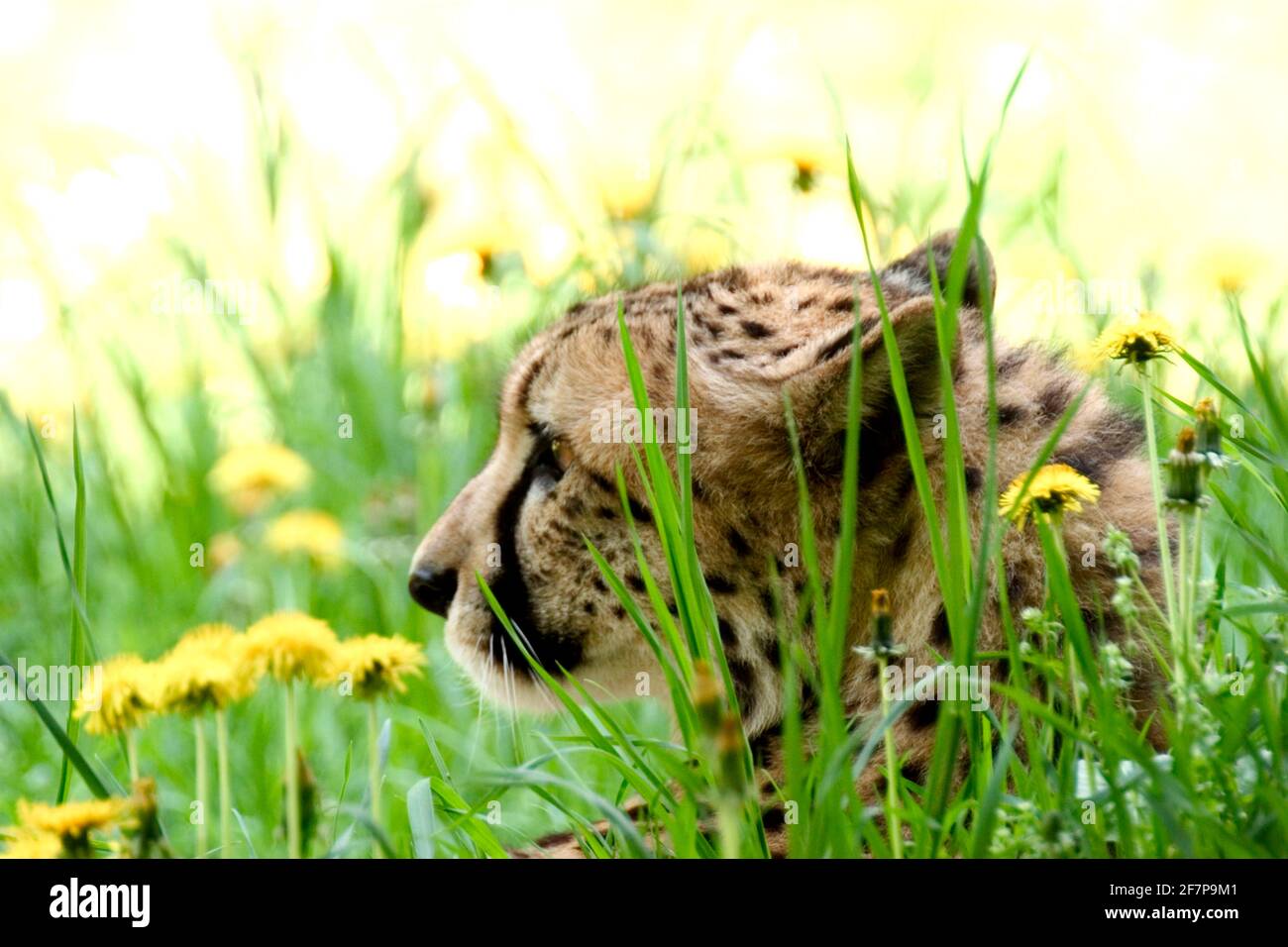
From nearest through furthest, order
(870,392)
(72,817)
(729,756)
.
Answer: (729,756) → (72,817) → (870,392)

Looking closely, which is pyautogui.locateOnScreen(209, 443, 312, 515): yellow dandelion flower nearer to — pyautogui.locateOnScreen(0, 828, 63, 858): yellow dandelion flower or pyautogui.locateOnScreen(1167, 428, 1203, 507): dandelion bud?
pyautogui.locateOnScreen(0, 828, 63, 858): yellow dandelion flower

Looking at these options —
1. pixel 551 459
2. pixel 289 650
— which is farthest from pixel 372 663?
pixel 551 459

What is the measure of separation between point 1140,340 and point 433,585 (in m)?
1.27

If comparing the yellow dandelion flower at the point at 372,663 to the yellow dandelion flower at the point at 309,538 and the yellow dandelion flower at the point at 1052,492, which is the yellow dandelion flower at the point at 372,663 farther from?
the yellow dandelion flower at the point at 309,538

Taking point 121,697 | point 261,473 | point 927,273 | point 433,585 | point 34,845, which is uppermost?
point 927,273

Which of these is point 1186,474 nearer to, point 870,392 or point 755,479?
point 870,392

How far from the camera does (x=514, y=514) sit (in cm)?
249

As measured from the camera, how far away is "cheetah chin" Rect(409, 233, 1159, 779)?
6.88 ft

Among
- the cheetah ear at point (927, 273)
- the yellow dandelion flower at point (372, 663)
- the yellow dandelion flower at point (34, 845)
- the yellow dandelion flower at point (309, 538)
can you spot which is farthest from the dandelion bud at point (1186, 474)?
the yellow dandelion flower at point (309, 538)

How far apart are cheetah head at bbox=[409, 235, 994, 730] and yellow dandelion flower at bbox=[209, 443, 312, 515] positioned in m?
1.14

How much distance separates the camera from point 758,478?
7.32 ft

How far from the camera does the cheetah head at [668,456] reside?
2.18m

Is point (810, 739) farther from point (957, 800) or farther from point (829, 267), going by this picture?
point (829, 267)
